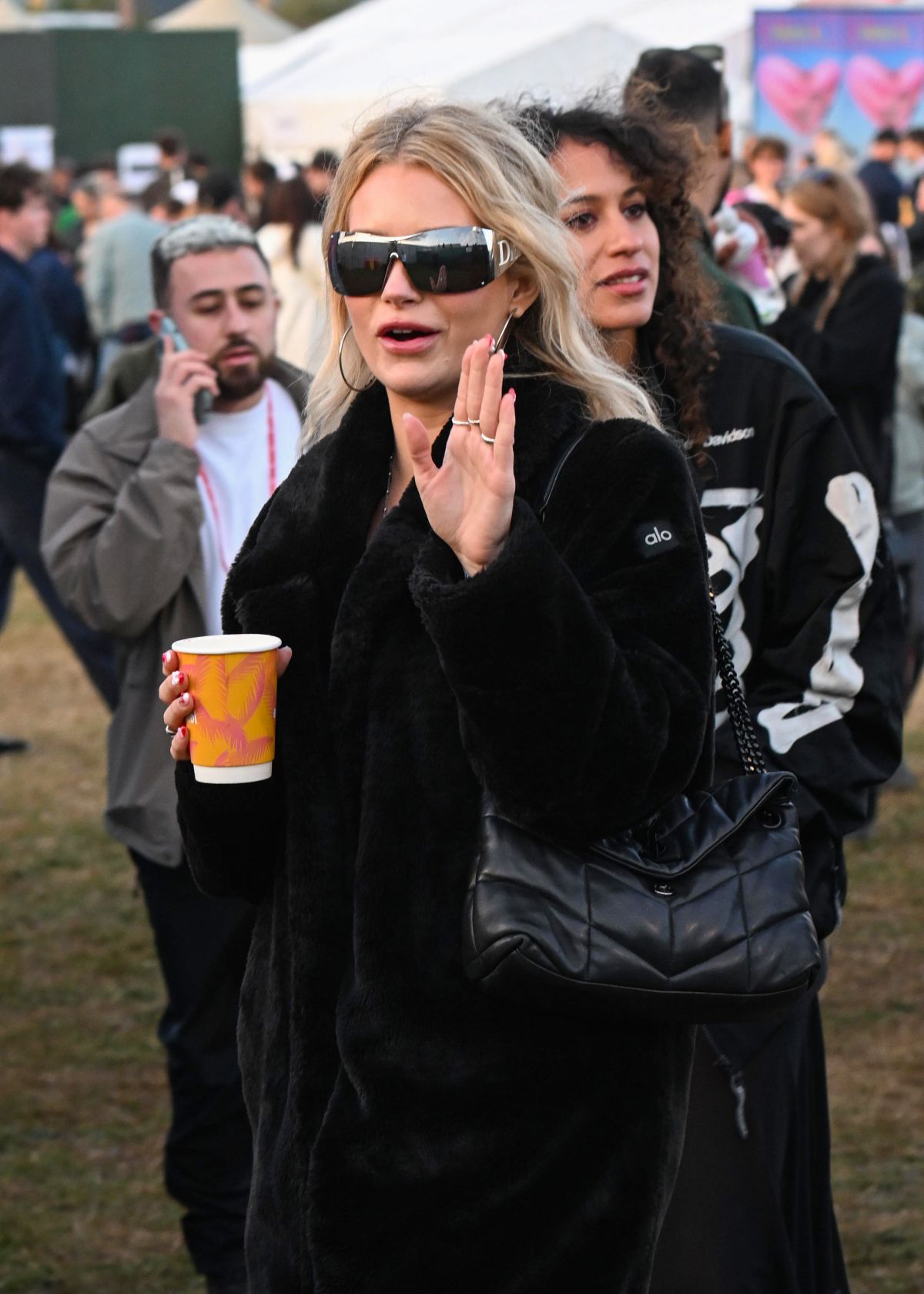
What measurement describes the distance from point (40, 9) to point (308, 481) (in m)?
72.2

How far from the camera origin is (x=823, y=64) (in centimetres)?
1888

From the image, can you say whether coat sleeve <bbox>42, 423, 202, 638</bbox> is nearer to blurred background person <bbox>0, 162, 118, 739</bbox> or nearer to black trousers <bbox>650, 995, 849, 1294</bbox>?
black trousers <bbox>650, 995, 849, 1294</bbox>

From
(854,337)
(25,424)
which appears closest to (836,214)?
(854,337)

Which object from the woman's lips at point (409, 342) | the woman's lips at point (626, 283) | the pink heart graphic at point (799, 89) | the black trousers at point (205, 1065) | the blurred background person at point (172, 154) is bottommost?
the black trousers at point (205, 1065)

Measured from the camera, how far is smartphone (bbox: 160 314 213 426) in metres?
3.88

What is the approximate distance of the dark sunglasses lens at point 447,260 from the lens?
6.59ft

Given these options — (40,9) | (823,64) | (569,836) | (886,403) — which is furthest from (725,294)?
(40,9)

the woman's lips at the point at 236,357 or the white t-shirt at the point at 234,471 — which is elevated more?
the woman's lips at the point at 236,357

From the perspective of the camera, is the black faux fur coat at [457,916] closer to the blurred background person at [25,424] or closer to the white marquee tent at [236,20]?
the blurred background person at [25,424]

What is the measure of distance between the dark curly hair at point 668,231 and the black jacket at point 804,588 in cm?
4

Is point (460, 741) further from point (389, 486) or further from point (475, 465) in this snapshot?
point (389, 486)

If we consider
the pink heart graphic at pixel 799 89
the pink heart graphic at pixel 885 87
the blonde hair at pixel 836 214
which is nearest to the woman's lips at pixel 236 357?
the blonde hair at pixel 836 214

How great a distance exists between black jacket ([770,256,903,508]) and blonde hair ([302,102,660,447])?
3.74 m

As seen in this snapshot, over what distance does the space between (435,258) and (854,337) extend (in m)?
4.31
